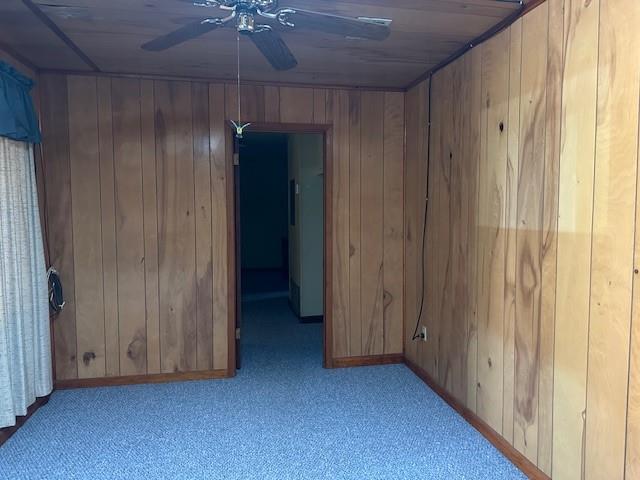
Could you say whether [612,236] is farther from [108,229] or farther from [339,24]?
[108,229]

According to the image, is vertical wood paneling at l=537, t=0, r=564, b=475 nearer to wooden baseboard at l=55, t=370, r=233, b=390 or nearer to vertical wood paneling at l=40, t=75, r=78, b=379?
wooden baseboard at l=55, t=370, r=233, b=390

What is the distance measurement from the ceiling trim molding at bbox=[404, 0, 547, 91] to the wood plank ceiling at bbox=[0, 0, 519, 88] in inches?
1.3

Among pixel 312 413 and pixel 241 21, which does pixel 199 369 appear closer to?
pixel 312 413

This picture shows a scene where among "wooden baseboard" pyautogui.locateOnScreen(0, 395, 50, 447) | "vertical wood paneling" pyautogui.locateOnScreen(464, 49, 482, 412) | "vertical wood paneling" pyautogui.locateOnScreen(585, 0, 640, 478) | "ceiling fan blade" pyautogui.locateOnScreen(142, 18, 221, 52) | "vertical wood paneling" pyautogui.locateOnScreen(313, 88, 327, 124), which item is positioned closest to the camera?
"vertical wood paneling" pyautogui.locateOnScreen(585, 0, 640, 478)

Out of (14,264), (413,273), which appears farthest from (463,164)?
(14,264)

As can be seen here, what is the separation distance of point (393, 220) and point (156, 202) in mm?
1911

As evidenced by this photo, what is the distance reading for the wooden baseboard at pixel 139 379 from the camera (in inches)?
132

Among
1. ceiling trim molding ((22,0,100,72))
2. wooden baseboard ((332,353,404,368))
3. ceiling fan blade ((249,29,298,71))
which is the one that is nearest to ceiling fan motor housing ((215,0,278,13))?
ceiling fan blade ((249,29,298,71))

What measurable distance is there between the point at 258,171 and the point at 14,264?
696 cm

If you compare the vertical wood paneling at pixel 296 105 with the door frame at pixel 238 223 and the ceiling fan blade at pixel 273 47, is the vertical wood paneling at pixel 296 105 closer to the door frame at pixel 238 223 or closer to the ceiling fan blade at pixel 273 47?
the door frame at pixel 238 223

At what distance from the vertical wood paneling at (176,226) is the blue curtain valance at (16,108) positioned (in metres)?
0.83

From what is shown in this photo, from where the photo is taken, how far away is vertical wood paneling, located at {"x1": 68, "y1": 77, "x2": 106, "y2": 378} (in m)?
3.27

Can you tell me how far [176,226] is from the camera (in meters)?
3.45

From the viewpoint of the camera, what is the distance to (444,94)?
3.08 meters
